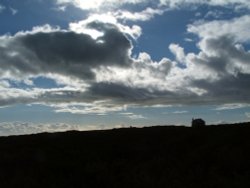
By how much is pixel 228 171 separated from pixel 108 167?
855 cm

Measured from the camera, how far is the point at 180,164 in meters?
29.9

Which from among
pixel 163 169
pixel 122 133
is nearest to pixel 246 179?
pixel 163 169

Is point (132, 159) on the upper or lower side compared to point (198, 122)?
lower

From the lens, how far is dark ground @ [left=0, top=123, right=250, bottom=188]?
26.4 meters

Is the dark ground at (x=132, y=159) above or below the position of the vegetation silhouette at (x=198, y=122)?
below

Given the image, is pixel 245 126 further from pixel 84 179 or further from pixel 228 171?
pixel 84 179

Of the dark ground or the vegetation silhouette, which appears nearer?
the dark ground

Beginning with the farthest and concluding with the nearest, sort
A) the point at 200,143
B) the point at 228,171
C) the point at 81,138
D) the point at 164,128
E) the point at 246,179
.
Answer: the point at 164,128 < the point at 81,138 < the point at 200,143 < the point at 228,171 < the point at 246,179

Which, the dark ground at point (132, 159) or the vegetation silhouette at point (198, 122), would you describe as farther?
Result: the vegetation silhouette at point (198, 122)

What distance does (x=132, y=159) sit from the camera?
113ft

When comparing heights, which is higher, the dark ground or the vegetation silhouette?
the vegetation silhouette

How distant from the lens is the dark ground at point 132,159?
26353mm

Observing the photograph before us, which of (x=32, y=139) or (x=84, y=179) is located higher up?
(x=32, y=139)

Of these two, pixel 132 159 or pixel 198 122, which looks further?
pixel 198 122
